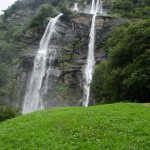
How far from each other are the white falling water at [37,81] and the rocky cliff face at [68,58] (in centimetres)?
96

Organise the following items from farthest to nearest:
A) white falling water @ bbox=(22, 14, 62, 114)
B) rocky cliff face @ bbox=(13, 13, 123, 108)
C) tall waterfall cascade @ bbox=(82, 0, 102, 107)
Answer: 1. rocky cliff face @ bbox=(13, 13, 123, 108)
2. white falling water @ bbox=(22, 14, 62, 114)
3. tall waterfall cascade @ bbox=(82, 0, 102, 107)

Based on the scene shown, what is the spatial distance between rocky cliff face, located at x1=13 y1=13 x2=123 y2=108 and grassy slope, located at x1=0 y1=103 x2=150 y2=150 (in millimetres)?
25539

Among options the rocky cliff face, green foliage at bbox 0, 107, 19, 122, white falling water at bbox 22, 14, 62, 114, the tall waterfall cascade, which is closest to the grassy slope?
green foliage at bbox 0, 107, 19, 122

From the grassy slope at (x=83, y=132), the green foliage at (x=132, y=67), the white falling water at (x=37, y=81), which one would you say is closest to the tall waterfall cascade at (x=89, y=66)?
the white falling water at (x=37, y=81)

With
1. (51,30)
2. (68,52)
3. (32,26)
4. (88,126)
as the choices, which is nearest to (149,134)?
(88,126)

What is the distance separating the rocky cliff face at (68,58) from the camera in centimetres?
4081

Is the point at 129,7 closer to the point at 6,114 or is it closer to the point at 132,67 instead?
the point at 132,67

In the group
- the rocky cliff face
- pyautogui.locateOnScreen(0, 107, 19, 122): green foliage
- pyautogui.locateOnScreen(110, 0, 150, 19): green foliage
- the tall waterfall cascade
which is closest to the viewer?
pyautogui.locateOnScreen(0, 107, 19, 122): green foliage

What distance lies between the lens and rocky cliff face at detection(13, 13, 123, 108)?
134ft

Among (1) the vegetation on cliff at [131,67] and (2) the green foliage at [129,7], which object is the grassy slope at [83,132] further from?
(2) the green foliage at [129,7]

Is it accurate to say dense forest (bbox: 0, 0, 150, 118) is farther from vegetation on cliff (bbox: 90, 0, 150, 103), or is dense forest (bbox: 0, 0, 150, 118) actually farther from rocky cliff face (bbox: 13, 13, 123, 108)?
rocky cliff face (bbox: 13, 13, 123, 108)

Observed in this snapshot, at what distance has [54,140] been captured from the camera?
36.0 feet

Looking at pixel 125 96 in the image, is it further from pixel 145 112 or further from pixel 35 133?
pixel 35 133

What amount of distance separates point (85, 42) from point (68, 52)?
3630 mm
